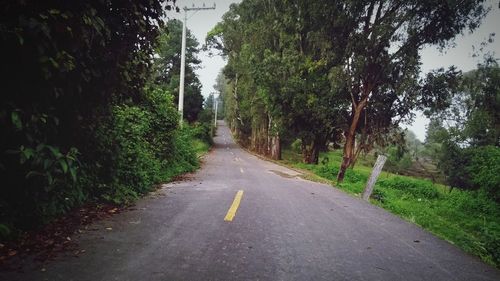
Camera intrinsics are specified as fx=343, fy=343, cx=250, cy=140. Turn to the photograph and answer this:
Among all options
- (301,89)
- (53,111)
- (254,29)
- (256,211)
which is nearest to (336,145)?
(301,89)

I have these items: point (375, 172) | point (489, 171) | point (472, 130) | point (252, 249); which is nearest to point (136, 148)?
point (252, 249)

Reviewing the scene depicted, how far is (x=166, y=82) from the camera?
47.0 metres

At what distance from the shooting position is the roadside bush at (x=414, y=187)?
71.3 feet

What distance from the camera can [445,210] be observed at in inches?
647

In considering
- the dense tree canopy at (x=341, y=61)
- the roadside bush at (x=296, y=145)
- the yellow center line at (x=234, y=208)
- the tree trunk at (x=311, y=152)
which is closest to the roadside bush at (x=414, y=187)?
the dense tree canopy at (x=341, y=61)

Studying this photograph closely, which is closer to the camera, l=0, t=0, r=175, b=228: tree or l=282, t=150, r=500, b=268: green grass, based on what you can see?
l=0, t=0, r=175, b=228: tree

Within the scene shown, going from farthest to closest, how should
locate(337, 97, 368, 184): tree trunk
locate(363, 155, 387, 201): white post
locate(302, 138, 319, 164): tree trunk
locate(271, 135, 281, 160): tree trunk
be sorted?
locate(271, 135, 281, 160): tree trunk < locate(302, 138, 319, 164): tree trunk < locate(337, 97, 368, 184): tree trunk < locate(363, 155, 387, 201): white post

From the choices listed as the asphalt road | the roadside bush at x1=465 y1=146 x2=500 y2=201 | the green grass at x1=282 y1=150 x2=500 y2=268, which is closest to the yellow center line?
the asphalt road

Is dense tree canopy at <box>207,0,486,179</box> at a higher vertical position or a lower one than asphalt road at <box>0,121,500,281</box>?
higher

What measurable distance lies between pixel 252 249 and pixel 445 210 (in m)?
15.1

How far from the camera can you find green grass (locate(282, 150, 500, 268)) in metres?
7.69

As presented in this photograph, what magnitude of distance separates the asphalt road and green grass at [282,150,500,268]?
4.80 ft

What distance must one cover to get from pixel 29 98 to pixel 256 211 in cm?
458

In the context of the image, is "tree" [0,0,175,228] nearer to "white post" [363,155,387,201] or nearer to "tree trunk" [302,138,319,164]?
"white post" [363,155,387,201]
